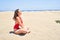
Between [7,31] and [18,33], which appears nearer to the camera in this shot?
[18,33]

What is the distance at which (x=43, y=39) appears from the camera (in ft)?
27.8

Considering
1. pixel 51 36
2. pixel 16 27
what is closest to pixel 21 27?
pixel 16 27

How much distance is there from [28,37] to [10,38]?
829mm

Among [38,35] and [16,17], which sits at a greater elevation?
[16,17]

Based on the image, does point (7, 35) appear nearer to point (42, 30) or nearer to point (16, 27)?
point (16, 27)

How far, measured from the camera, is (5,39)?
836cm

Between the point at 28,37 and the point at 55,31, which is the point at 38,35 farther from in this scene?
the point at 55,31

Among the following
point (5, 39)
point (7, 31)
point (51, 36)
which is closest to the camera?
point (5, 39)

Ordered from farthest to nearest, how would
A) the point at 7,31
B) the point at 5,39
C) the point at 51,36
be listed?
the point at 7,31, the point at 51,36, the point at 5,39

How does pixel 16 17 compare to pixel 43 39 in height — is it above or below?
above

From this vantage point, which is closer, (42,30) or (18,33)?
(18,33)

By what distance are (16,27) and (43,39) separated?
1550 millimetres

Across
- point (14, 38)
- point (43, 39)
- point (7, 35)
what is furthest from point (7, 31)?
point (43, 39)

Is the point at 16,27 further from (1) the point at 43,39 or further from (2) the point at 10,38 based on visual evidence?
(1) the point at 43,39
